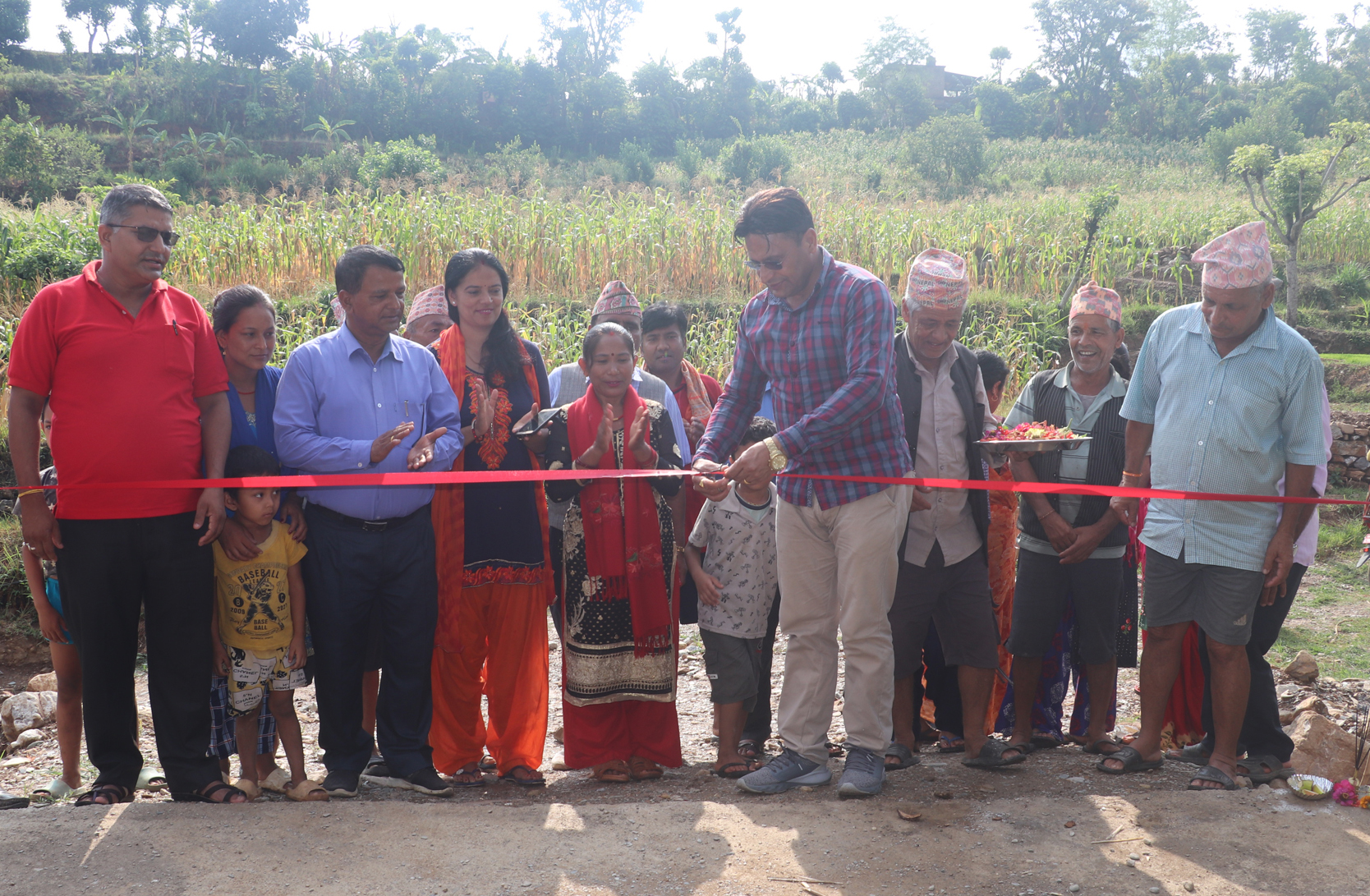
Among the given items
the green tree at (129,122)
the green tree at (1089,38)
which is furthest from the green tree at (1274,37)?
the green tree at (129,122)

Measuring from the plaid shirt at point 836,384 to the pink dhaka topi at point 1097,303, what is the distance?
97 centimetres

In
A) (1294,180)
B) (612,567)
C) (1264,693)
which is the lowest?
(1264,693)

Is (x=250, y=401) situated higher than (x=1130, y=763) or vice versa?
(x=250, y=401)

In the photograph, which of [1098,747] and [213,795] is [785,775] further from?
[213,795]

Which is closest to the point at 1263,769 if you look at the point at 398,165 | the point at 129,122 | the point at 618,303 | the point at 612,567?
the point at 612,567

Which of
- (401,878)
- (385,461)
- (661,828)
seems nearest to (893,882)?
(661,828)

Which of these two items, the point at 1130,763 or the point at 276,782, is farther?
the point at 1130,763

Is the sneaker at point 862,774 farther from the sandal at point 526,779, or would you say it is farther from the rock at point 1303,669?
the rock at point 1303,669

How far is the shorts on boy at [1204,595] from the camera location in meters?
3.22

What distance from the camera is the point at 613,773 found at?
359 centimetres

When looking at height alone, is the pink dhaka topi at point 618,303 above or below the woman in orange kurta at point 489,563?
above

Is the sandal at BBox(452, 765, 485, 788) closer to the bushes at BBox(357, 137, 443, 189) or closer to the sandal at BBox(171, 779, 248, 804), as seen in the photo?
the sandal at BBox(171, 779, 248, 804)

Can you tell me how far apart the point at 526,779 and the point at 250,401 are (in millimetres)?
1750

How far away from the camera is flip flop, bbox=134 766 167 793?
370 cm
